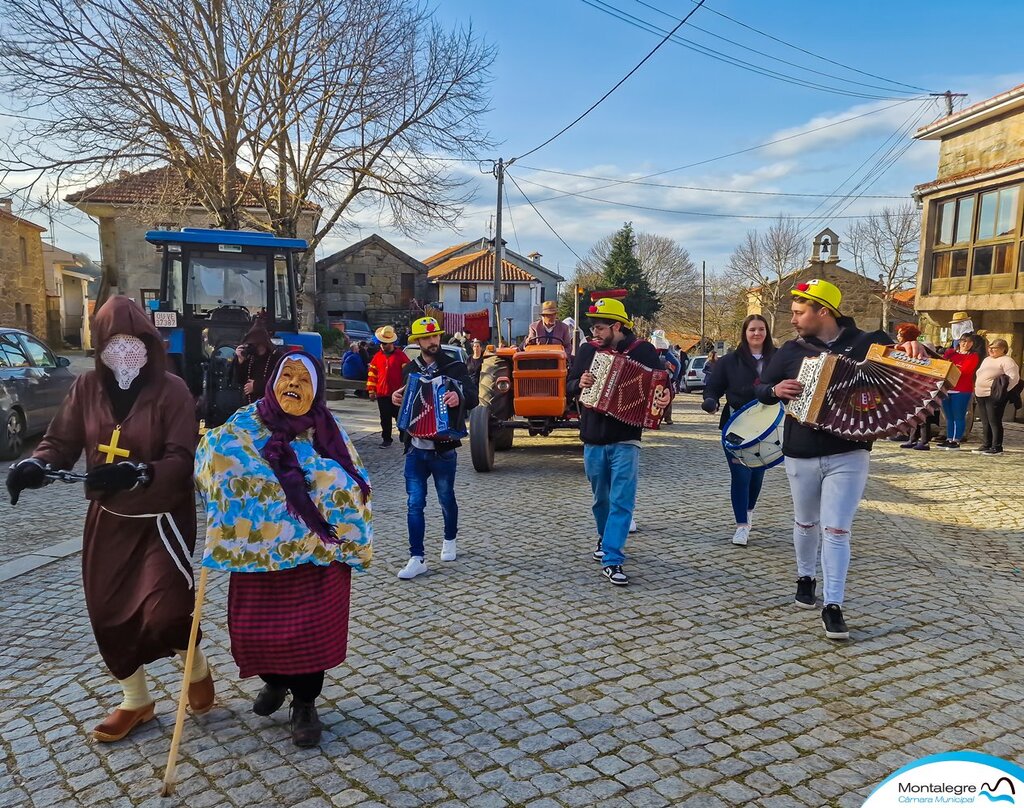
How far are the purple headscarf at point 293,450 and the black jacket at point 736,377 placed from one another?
372 centimetres

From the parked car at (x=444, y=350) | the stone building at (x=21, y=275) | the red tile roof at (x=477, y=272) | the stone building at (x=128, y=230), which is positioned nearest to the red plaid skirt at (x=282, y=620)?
the parked car at (x=444, y=350)

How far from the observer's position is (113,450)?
2967mm

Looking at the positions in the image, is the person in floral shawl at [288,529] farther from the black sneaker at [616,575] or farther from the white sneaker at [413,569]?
the black sneaker at [616,575]

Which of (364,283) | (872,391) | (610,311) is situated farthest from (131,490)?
(364,283)

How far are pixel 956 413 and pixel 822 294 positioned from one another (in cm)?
903

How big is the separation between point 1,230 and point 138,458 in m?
34.4

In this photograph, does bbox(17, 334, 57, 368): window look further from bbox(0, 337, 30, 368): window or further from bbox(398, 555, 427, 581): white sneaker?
bbox(398, 555, 427, 581): white sneaker

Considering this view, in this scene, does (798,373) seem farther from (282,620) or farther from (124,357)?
(124,357)

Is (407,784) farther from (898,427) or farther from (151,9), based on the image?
(151,9)

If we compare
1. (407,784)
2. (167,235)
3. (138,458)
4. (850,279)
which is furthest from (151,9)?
(850,279)

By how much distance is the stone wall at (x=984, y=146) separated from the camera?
15180 mm

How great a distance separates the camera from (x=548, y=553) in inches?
233

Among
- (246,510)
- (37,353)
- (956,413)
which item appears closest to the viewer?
(246,510)

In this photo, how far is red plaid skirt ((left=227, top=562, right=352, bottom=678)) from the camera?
293 centimetres
